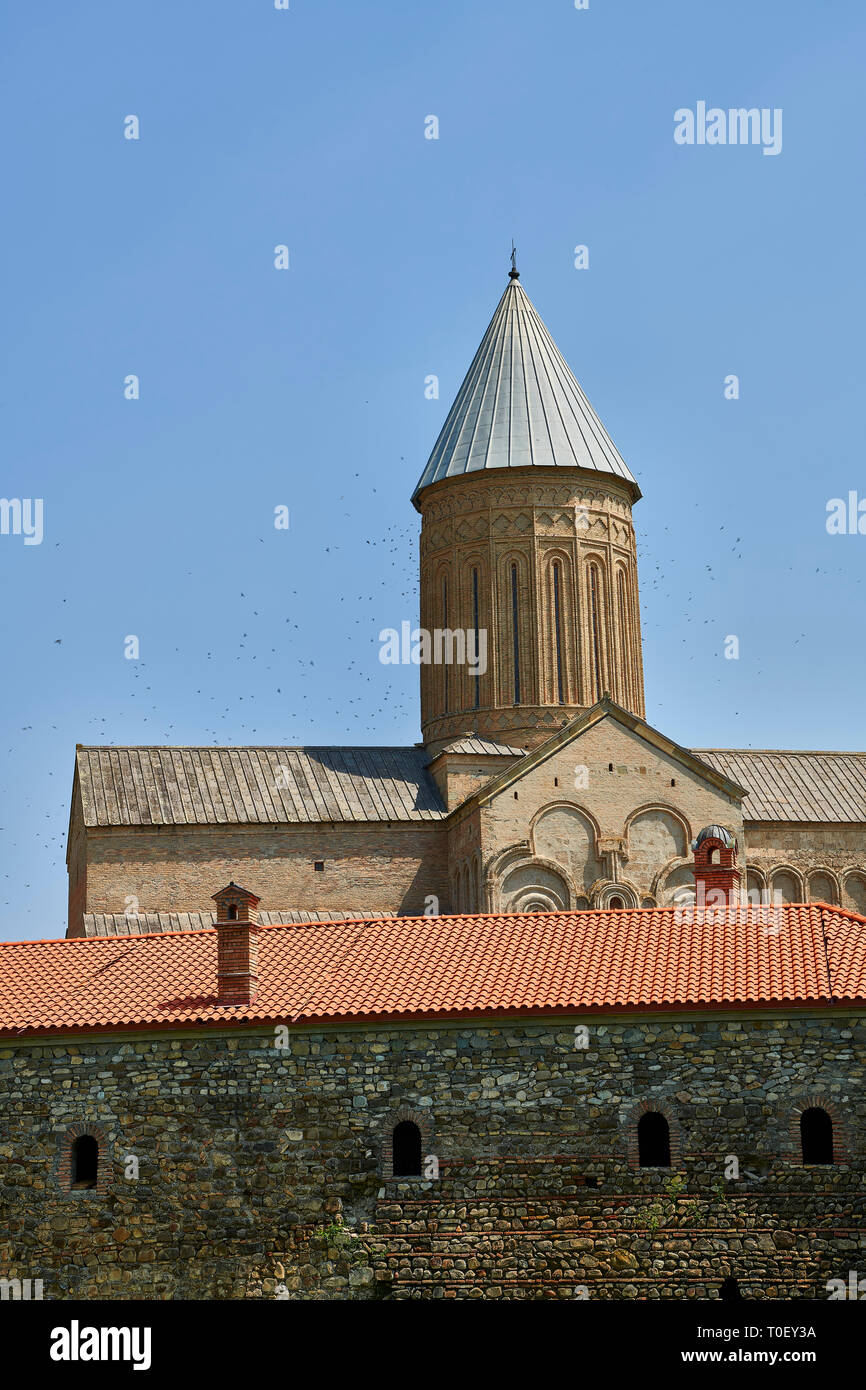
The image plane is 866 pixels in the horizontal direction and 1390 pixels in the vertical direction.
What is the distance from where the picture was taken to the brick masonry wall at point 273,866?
3109cm

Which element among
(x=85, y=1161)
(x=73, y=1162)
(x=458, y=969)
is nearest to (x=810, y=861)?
(x=458, y=969)

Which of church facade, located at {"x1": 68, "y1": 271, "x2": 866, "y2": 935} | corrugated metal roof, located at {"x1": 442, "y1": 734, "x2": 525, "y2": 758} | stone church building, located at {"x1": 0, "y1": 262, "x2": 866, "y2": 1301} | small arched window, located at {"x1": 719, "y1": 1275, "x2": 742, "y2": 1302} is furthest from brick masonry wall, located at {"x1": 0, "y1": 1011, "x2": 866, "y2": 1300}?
corrugated metal roof, located at {"x1": 442, "y1": 734, "x2": 525, "y2": 758}

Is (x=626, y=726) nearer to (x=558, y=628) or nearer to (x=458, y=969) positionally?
(x=558, y=628)

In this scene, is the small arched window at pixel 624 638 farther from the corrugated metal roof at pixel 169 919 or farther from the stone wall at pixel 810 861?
the corrugated metal roof at pixel 169 919

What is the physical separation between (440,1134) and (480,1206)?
2.72 feet

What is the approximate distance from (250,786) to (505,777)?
15.0 ft

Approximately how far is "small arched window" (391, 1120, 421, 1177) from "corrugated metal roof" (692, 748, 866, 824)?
1415 cm

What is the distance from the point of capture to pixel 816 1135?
20.2 m

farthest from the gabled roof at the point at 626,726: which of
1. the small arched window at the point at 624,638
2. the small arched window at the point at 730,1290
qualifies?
the small arched window at the point at 730,1290

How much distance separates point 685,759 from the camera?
104 ft

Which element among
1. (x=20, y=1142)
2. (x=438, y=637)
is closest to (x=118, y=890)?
(x=438, y=637)

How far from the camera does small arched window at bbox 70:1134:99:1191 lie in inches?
809

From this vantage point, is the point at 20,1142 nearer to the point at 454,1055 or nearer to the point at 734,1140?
the point at 454,1055

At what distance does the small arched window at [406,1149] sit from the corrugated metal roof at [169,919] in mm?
9802
